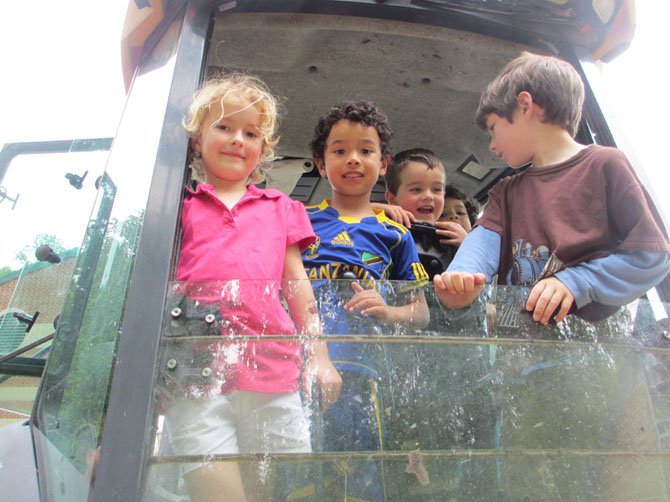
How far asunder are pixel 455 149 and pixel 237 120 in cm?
151

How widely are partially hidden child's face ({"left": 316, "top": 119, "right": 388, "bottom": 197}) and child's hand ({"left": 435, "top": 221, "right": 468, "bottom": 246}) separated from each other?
1.13ft

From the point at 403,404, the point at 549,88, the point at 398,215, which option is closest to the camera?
the point at 403,404

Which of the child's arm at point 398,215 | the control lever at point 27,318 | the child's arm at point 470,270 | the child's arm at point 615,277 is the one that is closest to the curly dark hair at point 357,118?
the child's arm at point 398,215

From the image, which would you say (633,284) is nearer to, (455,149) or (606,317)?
(606,317)

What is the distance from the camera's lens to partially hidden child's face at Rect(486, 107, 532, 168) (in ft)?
5.68

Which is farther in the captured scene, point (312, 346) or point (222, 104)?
point (222, 104)

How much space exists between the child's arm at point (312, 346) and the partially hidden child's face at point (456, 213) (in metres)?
1.72

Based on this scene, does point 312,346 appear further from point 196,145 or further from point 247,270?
point 196,145

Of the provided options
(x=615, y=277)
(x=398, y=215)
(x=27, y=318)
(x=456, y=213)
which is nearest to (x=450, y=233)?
(x=398, y=215)

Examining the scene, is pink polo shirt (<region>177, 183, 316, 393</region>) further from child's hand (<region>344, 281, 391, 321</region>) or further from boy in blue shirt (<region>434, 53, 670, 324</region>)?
boy in blue shirt (<region>434, 53, 670, 324</region>)

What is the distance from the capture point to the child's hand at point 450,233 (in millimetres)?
2229

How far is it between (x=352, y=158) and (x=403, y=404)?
1.20m

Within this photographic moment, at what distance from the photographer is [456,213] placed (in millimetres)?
2811

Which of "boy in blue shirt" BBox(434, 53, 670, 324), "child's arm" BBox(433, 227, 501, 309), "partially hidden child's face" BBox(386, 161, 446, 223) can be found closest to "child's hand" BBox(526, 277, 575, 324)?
"boy in blue shirt" BBox(434, 53, 670, 324)
